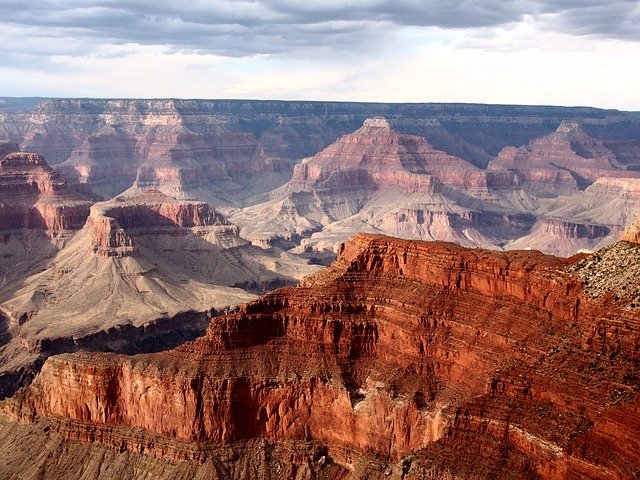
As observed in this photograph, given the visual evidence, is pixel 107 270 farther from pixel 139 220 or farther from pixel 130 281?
pixel 139 220

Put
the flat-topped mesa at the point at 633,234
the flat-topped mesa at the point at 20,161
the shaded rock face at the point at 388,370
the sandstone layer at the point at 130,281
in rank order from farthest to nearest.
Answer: the flat-topped mesa at the point at 20,161 < the sandstone layer at the point at 130,281 < the flat-topped mesa at the point at 633,234 < the shaded rock face at the point at 388,370

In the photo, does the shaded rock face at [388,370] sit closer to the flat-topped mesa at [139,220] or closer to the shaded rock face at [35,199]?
the flat-topped mesa at [139,220]

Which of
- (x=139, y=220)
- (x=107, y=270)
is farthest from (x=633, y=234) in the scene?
(x=139, y=220)

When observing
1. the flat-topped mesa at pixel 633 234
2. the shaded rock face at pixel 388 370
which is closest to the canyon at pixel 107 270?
the shaded rock face at pixel 388 370

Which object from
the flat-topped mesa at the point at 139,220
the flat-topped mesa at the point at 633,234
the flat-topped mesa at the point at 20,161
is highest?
the flat-topped mesa at the point at 633,234

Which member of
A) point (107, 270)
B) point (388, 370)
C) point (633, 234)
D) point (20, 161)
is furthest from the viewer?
point (20, 161)
